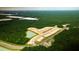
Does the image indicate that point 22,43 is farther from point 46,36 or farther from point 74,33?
point 74,33

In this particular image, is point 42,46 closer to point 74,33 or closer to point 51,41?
point 51,41
